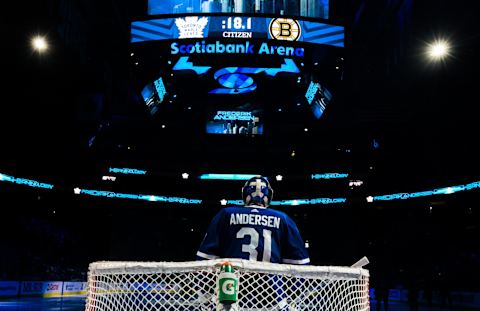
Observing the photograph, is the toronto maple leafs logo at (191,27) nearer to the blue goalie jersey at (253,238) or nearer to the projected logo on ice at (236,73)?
the projected logo on ice at (236,73)

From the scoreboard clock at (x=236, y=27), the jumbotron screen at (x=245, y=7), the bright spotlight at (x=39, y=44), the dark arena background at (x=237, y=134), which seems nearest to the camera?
the scoreboard clock at (x=236, y=27)

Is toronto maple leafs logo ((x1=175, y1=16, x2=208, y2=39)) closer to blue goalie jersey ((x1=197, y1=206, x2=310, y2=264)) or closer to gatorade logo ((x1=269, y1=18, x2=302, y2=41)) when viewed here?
gatorade logo ((x1=269, y1=18, x2=302, y2=41))

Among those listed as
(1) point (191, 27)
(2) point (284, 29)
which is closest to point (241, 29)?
(2) point (284, 29)

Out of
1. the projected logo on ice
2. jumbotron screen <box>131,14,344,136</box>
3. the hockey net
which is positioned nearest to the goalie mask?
the hockey net

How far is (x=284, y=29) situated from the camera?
9820 mm

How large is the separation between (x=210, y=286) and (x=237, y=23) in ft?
27.3

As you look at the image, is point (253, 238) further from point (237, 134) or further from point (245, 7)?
point (237, 134)

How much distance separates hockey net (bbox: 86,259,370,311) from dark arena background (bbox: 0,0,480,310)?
7.94m

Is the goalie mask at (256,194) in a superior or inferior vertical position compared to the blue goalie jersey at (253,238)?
superior

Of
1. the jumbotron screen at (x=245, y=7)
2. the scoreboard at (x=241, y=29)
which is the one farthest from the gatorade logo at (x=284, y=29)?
the jumbotron screen at (x=245, y=7)

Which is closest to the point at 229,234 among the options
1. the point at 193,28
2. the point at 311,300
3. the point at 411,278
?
the point at 311,300

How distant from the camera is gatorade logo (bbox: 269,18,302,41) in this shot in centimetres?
979

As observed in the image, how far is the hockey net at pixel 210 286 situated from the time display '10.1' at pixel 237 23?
26.2 ft

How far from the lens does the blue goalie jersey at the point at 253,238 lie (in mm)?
3234
